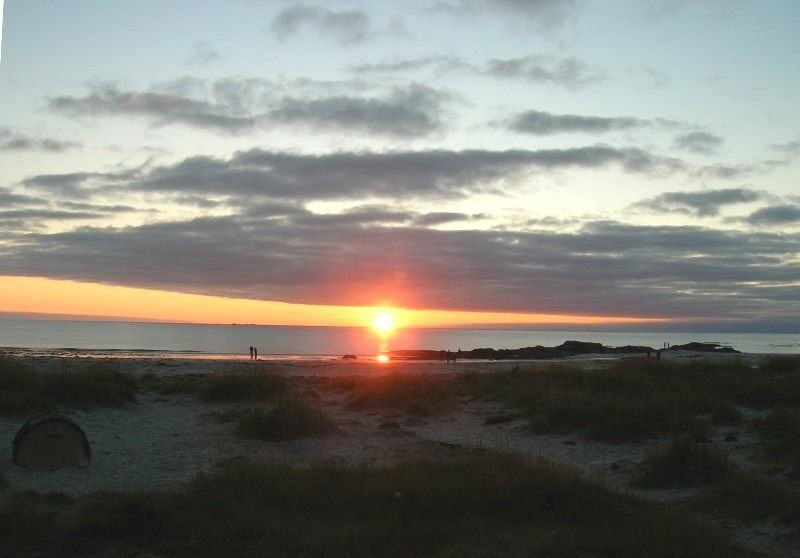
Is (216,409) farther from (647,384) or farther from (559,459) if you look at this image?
(647,384)

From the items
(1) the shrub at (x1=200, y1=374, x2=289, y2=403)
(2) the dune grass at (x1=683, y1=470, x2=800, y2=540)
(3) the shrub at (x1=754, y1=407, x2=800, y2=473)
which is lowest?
(2) the dune grass at (x1=683, y1=470, x2=800, y2=540)

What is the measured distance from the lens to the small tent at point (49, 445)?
12594 millimetres

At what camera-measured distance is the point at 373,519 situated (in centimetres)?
926

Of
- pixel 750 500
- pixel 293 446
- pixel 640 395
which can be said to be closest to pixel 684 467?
pixel 750 500

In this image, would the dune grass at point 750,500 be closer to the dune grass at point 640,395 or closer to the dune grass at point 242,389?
the dune grass at point 640,395

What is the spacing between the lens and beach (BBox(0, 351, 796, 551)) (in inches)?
477

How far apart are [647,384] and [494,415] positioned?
681 centimetres

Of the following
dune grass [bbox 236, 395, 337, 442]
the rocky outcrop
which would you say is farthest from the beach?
the rocky outcrop

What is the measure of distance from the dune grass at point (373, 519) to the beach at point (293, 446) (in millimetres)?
1385

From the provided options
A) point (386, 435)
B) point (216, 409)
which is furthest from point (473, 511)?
point (216, 409)

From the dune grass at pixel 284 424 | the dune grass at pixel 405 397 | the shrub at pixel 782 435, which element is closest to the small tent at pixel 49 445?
the dune grass at pixel 284 424

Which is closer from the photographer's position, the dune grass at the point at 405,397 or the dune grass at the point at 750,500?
the dune grass at the point at 750,500

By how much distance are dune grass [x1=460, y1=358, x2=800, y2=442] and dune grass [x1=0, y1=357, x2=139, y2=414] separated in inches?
503

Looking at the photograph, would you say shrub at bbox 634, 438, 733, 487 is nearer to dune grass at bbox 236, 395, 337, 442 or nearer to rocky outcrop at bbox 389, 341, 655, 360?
dune grass at bbox 236, 395, 337, 442
